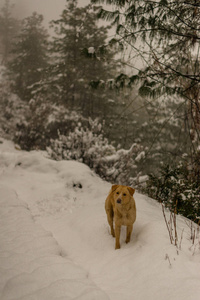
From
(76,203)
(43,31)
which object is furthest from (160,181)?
(43,31)

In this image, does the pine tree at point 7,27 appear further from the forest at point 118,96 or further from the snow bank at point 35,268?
the snow bank at point 35,268

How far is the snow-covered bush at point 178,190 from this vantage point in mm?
4008

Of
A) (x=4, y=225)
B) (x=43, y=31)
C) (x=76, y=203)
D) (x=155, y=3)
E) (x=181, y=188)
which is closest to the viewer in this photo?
(x=155, y=3)

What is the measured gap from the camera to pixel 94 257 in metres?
2.69

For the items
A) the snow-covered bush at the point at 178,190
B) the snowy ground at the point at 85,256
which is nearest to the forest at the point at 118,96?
the snow-covered bush at the point at 178,190

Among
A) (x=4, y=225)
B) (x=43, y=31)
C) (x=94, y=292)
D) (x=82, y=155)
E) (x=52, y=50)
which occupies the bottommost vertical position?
(x=4, y=225)

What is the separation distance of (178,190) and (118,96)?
186 inches

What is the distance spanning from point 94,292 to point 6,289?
2.74 ft

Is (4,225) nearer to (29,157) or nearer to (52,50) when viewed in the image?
(29,157)

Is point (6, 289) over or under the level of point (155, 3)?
under

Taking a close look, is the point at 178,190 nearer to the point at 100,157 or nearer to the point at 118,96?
the point at 100,157

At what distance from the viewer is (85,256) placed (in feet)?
9.08

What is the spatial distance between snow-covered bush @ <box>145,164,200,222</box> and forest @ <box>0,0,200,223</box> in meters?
0.02

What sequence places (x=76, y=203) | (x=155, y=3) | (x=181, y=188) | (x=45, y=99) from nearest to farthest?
1. (x=155, y=3)
2. (x=181, y=188)
3. (x=76, y=203)
4. (x=45, y=99)
